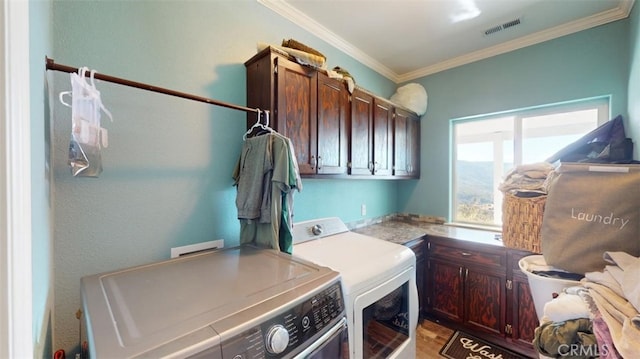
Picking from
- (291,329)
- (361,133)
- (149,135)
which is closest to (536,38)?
(361,133)

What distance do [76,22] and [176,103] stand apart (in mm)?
476

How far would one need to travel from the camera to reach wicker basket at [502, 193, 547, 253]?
5.55ft

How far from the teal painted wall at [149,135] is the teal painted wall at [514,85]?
212 cm

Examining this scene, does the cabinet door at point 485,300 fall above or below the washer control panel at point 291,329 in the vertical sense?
below

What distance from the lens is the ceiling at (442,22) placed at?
184 centimetres

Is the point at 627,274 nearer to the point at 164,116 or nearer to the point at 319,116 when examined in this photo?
the point at 319,116

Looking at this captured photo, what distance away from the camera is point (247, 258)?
123 cm

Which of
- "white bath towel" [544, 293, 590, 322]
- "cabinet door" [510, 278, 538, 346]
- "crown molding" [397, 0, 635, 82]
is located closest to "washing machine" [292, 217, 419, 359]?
"white bath towel" [544, 293, 590, 322]

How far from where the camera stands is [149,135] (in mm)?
1264

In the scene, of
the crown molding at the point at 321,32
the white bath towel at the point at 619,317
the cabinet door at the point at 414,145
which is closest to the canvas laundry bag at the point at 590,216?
the white bath towel at the point at 619,317

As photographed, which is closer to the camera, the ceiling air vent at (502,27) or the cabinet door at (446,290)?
the ceiling air vent at (502,27)

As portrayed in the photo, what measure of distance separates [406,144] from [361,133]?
0.89m

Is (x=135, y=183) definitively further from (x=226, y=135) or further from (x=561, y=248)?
(x=561, y=248)

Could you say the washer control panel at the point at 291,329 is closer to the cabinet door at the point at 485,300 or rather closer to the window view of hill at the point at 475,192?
the cabinet door at the point at 485,300
